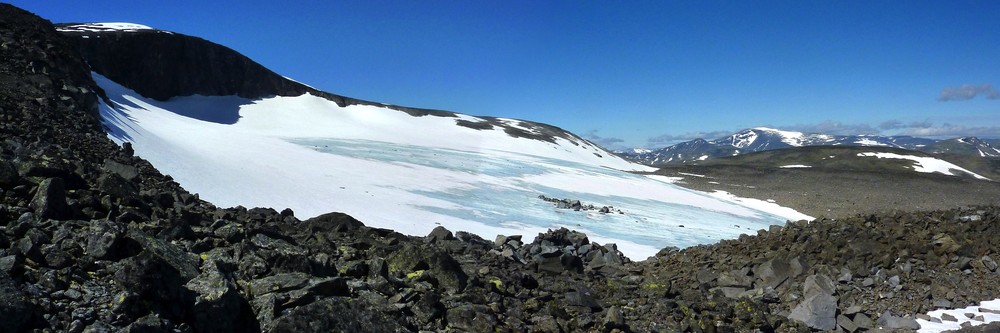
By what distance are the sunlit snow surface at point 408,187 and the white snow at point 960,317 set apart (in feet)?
28.7

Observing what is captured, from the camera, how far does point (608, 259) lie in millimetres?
13977

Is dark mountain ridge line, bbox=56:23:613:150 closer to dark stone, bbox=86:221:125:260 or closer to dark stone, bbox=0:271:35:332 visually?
dark stone, bbox=86:221:125:260

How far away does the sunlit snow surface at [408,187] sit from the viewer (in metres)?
19.0

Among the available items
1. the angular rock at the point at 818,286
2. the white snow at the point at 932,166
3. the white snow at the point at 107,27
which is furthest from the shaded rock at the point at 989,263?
the white snow at the point at 932,166

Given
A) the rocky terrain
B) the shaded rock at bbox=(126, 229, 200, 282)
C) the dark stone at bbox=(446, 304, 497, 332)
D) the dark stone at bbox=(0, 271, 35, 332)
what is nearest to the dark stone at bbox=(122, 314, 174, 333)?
the dark stone at bbox=(0, 271, 35, 332)

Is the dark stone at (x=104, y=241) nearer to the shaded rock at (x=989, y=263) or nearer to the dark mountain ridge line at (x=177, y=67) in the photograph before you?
the shaded rock at (x=989, y=263)

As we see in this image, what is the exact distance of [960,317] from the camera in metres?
8.98

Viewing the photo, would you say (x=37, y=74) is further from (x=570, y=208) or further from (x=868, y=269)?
(x=868, y=269)

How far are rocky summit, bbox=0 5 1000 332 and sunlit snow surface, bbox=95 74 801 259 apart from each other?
4.21 metres

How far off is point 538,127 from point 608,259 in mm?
79129

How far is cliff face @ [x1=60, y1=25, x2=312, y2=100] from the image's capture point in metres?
49.6

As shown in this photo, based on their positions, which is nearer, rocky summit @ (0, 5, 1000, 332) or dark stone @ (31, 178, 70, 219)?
rocky summit @ (0, 5, 1000, 332)

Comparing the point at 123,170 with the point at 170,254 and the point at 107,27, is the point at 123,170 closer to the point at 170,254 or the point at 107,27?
the point at 170,254

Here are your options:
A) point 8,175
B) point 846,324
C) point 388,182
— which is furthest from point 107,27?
point 846,324
